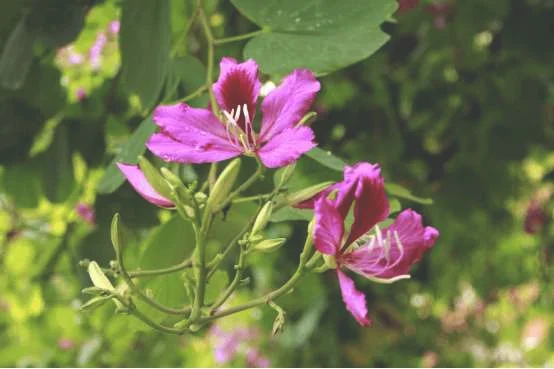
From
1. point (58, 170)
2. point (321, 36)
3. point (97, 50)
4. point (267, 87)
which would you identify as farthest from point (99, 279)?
point (97, 50)

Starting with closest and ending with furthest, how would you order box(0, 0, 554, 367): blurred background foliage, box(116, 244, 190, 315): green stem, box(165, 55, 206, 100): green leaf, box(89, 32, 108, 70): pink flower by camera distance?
box(116, 244, 190, 315): green stem < box(165, 55, 206, 100): green leaf < box(0, 0, 554, 367): blurred background foliage < box(89, 32, 108, 70): pink flower

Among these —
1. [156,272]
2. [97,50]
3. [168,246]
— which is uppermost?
[156,272]

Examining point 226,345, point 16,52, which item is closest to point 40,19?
point 16,52

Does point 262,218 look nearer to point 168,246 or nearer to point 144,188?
point 144,188

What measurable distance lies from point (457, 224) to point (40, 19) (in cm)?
117

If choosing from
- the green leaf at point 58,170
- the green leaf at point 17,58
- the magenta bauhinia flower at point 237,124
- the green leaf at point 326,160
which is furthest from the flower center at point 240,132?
the green leaf at point 58,170

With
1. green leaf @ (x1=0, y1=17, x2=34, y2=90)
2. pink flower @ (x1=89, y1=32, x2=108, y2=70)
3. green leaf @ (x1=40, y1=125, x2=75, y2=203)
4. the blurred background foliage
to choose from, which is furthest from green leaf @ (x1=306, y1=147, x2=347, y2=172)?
pink flower @ (x1=89, y1=32, x2=108, y2=70)

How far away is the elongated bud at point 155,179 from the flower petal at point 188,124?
0.10 ft

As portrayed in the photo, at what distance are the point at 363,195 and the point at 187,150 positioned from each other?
0.10 meters

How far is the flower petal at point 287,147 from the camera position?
19.5 inches

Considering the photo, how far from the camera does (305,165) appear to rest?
65cm

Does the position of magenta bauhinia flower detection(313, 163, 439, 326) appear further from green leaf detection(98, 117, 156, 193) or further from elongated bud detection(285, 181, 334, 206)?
green leaf detection(98, 117, 156, 193)

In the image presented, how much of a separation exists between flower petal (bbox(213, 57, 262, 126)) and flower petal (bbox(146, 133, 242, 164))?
0.11ft

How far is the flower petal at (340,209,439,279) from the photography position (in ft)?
1.70
